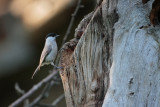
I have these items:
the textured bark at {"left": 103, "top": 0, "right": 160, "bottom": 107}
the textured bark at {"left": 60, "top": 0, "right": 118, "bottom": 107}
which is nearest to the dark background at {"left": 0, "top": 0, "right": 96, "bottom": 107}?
the textured bark at {"left": 60, "top": 0, "right": 118, "bottom": 107}

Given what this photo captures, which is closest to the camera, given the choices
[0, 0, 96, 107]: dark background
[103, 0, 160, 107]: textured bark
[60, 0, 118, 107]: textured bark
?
[103, 0, 160, 107]: textured bark

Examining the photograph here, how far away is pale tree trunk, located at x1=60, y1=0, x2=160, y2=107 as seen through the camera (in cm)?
294

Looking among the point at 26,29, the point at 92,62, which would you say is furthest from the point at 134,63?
the point at 26,29

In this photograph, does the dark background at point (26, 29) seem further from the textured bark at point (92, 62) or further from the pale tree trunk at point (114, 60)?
the textured bark at point (92, 62)

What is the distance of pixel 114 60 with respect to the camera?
3105 millimetres

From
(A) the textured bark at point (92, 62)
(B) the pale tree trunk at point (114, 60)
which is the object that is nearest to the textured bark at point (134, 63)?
(B) the pale tree trunk at point (114, 60)

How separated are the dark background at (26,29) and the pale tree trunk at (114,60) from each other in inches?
116

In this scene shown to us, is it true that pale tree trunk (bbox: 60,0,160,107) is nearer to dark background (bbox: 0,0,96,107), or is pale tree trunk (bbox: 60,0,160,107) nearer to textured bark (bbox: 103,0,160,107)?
textured bark (bbox: 103,0,160,107)

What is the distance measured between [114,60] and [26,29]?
12.3ft

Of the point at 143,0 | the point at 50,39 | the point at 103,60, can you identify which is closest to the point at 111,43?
the point at 103,60

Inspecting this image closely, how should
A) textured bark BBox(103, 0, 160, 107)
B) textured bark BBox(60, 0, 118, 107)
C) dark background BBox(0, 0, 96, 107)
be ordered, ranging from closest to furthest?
textured bark BBox(103, 0, 160, 107)
textured bark BBox(60, 0, 118, 107)
dark background BBox(0, 0, 96, 107)

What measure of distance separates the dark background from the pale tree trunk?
2.94m

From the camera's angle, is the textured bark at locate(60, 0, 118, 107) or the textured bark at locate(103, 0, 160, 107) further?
the textured bark at locate(60, 0, 118, 107)

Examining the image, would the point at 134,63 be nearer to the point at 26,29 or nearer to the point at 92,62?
the point at 92,62
